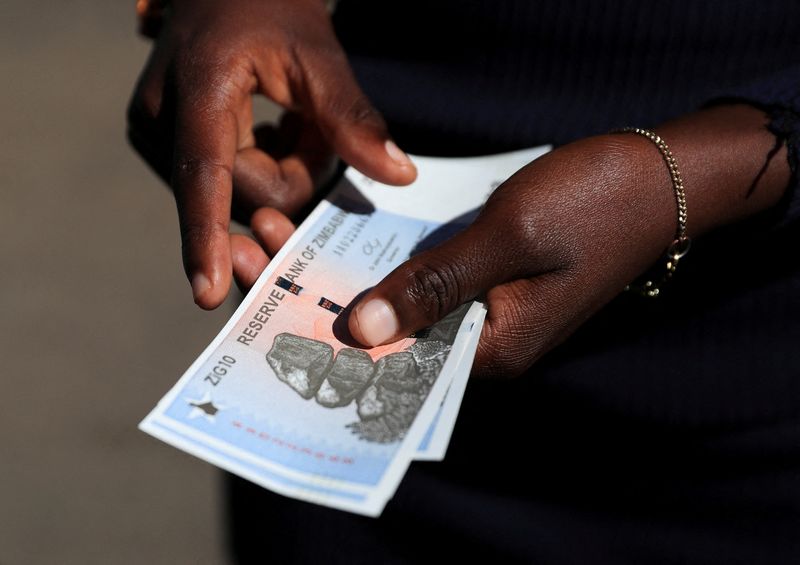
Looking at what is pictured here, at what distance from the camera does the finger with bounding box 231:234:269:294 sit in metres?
1.14

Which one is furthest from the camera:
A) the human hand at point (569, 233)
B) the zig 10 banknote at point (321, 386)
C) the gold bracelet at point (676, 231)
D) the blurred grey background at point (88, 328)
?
the blurred grey background at point (88, 328)

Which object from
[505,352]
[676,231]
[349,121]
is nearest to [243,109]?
[349,121]

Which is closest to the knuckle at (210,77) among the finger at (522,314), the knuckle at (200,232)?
the knuckle at (200,232)

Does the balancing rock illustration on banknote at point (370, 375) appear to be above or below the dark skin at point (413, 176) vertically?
below

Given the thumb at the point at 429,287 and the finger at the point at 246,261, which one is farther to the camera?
the finger at the point at 246,261

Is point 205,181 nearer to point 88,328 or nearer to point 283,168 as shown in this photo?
point 283,168

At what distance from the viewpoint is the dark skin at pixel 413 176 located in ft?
3.24

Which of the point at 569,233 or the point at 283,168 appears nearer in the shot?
the point at 569,233

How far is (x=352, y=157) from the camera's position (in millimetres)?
1233

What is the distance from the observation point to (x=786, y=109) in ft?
3.59

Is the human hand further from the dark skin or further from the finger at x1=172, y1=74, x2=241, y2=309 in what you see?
the finger at x1=172, y1=74, x2=241, y2=309

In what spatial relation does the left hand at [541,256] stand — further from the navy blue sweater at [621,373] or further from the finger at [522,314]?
the navy blue sweater at [621,373]

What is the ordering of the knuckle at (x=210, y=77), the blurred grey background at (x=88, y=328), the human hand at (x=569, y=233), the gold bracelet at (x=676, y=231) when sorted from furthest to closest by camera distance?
the blurred grey background at (x=88, y=328)
the knuckle at (x=210, y=77)
the gold bracelet at (x=676, y=231)
the human hand at (x=569, y=233)

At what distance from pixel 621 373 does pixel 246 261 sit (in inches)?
23.8
